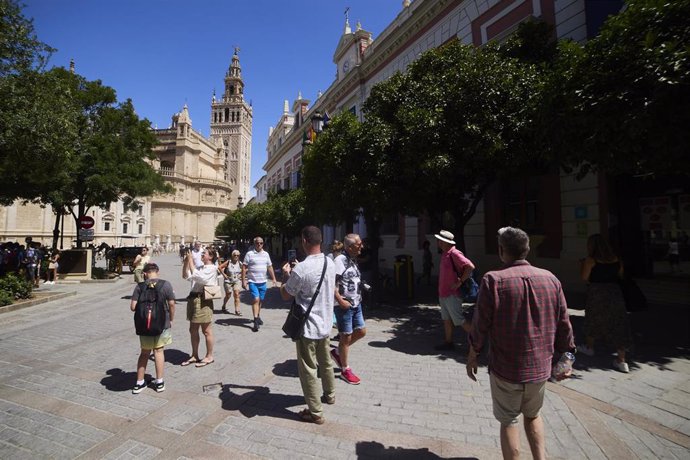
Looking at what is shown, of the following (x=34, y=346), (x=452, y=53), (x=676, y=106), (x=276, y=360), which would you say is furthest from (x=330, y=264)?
(x=452, y=53)

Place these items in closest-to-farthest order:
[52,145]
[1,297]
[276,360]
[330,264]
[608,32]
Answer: [330,264] → [276,360] → [608,32] → [1,297] → [52,145]

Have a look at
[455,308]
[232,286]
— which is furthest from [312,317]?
[232,286]

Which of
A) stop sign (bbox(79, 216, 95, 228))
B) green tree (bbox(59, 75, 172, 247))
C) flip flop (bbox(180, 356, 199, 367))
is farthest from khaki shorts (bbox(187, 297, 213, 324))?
stop sign (bbox(79, 216, 95, 228))

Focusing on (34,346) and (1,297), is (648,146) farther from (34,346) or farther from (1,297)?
(1,297)

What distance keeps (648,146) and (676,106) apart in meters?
0.82

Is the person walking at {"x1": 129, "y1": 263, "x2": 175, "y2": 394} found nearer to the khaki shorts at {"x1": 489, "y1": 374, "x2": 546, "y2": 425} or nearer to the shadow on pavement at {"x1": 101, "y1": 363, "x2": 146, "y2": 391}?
the shadow on pavement at {"x1": 101, "y1": 363, "x2": 146, "y2": 391}

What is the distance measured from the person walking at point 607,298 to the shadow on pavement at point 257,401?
13.5ft

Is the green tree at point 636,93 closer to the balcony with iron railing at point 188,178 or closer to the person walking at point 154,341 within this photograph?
the person walking at point 154,341

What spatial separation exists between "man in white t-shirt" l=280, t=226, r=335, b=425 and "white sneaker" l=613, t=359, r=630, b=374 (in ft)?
13.2

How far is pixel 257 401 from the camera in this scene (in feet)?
12.6

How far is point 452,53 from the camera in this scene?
31.1ft

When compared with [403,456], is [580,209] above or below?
above

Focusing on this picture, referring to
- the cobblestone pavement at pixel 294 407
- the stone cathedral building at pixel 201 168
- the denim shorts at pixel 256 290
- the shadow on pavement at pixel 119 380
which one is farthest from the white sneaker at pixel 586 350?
the stone cathedral building at pixel 201 168

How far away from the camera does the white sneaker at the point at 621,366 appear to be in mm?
4496
